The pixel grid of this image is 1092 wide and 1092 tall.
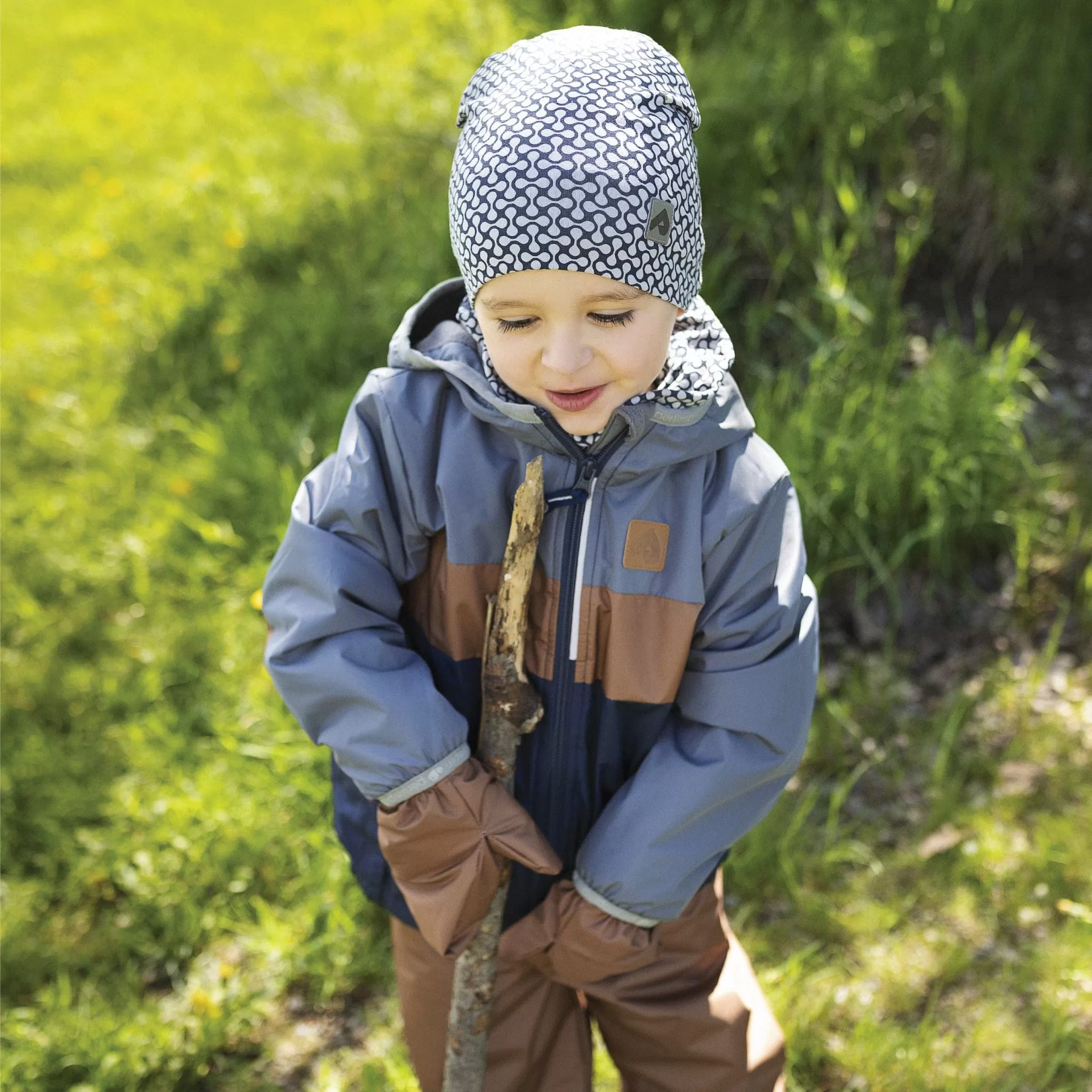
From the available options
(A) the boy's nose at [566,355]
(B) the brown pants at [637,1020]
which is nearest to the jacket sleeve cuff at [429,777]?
(B) the brown pants at [637,1020]

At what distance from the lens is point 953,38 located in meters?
3.24

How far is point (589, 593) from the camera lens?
1.57m

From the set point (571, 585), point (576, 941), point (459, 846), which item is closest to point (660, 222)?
point (571, 585)

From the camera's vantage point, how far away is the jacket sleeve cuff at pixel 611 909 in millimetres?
1637

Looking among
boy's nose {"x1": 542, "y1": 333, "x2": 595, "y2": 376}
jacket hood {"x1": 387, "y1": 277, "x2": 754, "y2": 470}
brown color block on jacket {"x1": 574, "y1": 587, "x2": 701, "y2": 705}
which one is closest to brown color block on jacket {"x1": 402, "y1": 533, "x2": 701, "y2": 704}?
brown color block on jacket {"x1": 574, "y1": 587, "x2": 701, "y2": 705}

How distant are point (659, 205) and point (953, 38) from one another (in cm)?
241

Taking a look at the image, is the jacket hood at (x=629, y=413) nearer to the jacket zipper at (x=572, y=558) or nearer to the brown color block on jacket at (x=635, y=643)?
the jacket zipper at (x=572, y=558)

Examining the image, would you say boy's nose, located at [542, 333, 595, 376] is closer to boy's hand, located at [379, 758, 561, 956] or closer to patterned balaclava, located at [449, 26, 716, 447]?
patterned balaclava, located at [449, 26, 716, 447]

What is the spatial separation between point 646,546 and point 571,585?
4.8 inches

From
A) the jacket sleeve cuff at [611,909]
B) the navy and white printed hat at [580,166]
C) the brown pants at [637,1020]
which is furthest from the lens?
the brown pants at [637,1020]

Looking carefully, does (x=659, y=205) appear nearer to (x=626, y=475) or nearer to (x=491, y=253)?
(x=491, y=253)

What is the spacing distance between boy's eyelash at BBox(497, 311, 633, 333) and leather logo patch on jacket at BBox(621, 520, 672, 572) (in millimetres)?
283

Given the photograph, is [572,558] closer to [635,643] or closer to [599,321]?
[635,643]

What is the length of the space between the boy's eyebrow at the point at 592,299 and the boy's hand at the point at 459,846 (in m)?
0.63
